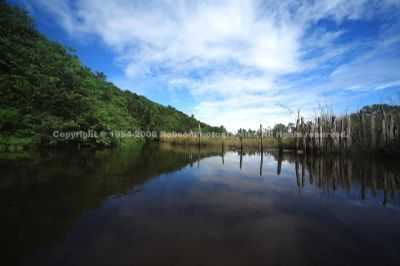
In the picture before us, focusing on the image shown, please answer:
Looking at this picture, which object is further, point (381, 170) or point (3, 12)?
point (3, 12)

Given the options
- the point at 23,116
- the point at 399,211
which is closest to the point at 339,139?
the point at 399,211

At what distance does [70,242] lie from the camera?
243cm

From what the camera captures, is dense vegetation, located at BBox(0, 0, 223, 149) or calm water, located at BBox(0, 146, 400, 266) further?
dense vegetation, located at BBox(0, 0, 223, 149)

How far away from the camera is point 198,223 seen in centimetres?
309

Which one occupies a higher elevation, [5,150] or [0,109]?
[0,109]

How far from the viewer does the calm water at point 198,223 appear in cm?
218

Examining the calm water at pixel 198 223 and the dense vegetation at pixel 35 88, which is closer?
the calm water at pixel 198 223

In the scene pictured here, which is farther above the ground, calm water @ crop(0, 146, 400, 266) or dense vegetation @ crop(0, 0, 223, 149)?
dense vegetation @ crop(0, 0, 223, 149)

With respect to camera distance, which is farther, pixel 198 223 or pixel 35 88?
pixel 35 88

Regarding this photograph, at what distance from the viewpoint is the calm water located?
2.18 m

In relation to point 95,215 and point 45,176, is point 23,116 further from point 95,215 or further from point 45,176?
point 95,215

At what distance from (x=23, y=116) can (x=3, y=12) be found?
7.98m

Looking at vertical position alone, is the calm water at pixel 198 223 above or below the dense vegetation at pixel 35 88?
below

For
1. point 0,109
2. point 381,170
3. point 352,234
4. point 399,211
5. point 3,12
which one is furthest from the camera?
point 3,12
